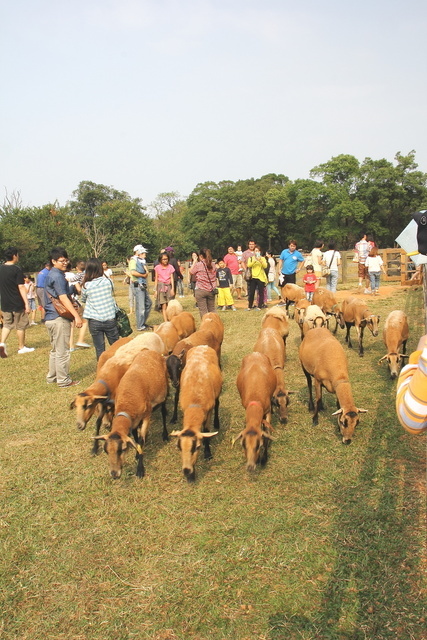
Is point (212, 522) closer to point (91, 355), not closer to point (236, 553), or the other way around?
point (236, 553)

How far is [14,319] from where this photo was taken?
11359 mm

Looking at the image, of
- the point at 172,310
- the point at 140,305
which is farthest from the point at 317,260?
the point at 140,305

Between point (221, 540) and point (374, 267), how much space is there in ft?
50.4

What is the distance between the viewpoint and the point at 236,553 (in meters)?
3.90

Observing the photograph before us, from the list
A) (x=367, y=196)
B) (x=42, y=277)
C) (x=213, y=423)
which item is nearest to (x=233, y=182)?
(x=367, y=196)

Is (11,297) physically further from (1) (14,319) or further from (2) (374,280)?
(2) (374,280)

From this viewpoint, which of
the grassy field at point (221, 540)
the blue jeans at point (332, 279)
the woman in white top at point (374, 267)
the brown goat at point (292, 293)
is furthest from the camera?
the woman in white top at point (374, 267)

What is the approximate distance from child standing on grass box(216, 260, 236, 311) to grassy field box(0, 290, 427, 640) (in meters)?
9.40

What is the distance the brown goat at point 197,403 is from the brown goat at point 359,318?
4.48 metres

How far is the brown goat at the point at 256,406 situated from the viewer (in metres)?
4.99

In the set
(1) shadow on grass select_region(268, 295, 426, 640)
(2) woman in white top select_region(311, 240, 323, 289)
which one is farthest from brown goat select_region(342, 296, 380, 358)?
(1) shadow on grass select_region(268, 295, 426, 640)

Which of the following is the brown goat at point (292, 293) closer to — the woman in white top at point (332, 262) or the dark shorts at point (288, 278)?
the dark shorts at point (288, 278)

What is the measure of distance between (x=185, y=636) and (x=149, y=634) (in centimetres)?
26

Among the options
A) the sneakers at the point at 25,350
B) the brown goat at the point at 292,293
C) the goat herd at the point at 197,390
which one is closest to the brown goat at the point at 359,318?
the goat herd at the point at 197,390
